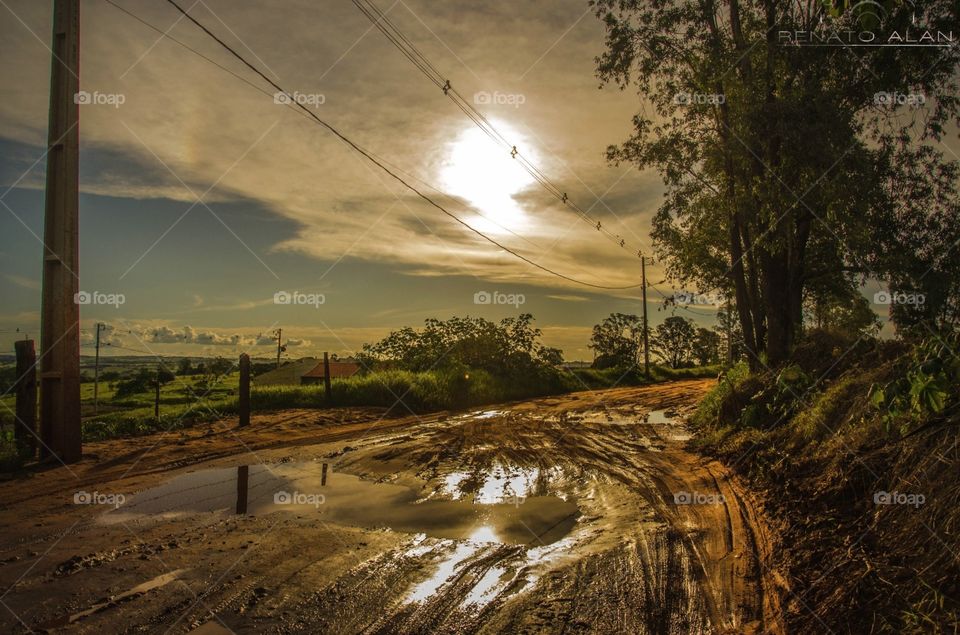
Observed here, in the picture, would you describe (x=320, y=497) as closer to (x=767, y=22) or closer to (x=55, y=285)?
(x=55, y=285)

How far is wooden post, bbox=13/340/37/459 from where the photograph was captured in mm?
10055

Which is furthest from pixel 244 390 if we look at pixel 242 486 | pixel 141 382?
pixel 141 382

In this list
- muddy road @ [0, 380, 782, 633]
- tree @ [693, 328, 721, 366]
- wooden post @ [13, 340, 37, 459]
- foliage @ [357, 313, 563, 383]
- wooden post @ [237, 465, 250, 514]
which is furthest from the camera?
tree @ [693, 328, 721, 366]

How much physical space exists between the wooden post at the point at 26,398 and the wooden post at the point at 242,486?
3936 mm

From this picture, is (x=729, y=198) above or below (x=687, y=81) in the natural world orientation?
below

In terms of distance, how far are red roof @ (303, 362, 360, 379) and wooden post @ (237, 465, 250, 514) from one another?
1467 inches

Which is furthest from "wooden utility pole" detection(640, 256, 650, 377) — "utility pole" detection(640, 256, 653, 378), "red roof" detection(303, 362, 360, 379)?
"red roof" detection(303, 362, 360, 379)

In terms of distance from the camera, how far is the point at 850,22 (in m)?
12.7

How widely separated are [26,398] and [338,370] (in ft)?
139

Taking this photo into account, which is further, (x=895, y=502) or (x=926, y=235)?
(x=926, y=235)

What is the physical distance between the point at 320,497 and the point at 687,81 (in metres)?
14.1

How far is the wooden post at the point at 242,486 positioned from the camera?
6922 millimetres

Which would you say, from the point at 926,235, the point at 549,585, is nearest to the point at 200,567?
the point at 549,585

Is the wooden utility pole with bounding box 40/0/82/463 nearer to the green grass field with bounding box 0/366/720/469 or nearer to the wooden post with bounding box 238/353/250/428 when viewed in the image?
the green grass field with bounding box 0/366/720/469
